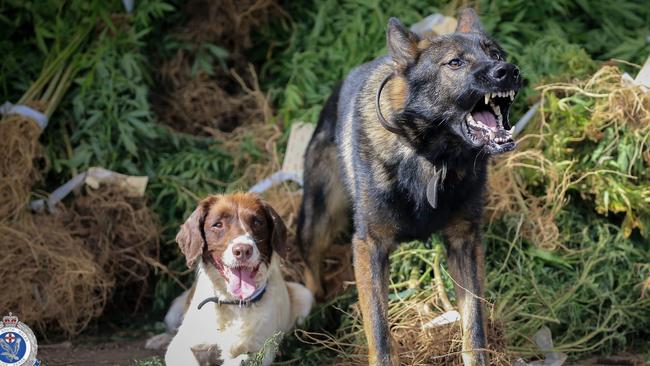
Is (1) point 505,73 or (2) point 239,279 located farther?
(2) point 239,279

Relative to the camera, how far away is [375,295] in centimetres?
542

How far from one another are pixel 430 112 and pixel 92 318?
3.29 meters

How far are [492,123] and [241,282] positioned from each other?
5.34 feet

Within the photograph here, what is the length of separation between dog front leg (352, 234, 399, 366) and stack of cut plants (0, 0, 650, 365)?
39 centimetres

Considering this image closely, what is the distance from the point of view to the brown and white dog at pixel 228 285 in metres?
5.52

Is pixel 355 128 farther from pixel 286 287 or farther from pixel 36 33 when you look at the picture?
pixel 36 33

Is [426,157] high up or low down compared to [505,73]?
down

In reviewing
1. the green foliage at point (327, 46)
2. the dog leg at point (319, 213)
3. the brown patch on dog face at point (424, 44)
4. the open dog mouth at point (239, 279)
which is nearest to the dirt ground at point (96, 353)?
the open dog mouth at point (239, 279)

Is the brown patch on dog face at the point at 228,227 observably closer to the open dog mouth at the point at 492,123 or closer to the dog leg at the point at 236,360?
the dog leg at the point at 236,360

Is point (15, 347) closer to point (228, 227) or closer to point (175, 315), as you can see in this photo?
point (228, 227)

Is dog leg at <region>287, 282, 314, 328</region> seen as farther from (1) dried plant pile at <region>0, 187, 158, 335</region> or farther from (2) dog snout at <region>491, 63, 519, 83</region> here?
(2) dog snout at <region>491, 63, 519, 83</region>

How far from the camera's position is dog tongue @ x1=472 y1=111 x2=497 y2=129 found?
4.92 metres

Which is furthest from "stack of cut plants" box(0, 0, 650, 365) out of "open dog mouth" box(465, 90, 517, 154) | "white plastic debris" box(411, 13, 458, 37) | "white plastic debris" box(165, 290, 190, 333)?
"open dog mouth" box(465, 90, 517, 154)

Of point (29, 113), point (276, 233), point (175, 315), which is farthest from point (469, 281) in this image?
point (29, 113)
